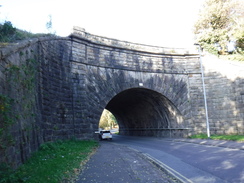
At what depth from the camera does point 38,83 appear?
10719mm

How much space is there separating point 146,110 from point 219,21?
13.2 m

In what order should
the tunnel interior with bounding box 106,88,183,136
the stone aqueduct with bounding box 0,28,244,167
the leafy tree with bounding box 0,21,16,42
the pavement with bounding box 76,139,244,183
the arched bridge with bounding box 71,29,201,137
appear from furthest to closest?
the tunnel interior with bounding box 106,88,183,136
the arched bridge with bounding box 71,29,201,137
the leafy tree with bounding box 0,21,16,42
the stone aqueduct with bounding box 0,28,244,167
the pavement with bounding box 76,139,244,183

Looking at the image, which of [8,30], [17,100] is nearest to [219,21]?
[8,30]

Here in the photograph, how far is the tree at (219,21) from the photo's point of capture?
81.3 ft

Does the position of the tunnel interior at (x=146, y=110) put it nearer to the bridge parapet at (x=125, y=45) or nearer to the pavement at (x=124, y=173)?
the bridge parapet at (x=125, y=45)

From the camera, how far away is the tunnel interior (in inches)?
854

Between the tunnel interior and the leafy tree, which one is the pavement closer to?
the leafy tree

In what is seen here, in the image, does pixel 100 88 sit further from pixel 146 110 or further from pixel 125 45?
pixel 146 110

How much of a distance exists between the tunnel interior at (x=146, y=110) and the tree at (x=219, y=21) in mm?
8438

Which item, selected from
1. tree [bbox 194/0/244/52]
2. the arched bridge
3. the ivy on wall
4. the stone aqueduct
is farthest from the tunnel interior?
the ivy on wall

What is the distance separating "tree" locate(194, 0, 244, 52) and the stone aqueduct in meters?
5.08

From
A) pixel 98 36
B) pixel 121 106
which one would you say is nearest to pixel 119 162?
pixel 98 36

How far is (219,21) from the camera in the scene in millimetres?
26203

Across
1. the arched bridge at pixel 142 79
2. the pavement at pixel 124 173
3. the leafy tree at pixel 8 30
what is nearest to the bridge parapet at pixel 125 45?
the arched bridge at pixel 142 79
